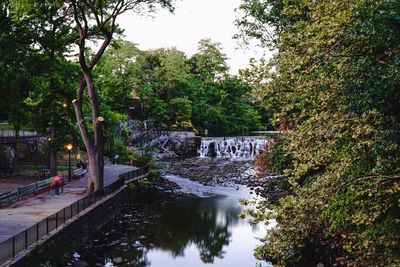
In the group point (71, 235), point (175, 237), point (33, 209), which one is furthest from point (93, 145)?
point (71, 235)

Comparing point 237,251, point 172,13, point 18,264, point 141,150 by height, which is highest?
point 172,13

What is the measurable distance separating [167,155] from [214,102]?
26.0 meters

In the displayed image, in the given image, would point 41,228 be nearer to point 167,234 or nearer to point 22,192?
point 22,192

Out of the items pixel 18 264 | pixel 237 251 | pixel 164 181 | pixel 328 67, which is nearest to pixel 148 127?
pixel 164 181

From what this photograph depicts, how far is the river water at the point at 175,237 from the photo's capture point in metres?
19.4

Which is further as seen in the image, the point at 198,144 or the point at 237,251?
the point at 198,144

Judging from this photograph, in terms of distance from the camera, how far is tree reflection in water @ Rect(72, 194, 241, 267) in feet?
65.2

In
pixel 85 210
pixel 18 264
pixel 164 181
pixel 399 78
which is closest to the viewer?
pixel 399 78

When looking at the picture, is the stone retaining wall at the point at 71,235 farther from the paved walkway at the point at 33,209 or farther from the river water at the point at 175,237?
the paved walkway at the point at 33,209

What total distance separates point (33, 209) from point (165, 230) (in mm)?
7248

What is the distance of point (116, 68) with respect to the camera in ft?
211

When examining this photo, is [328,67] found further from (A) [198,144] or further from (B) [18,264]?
(A) [198,144]

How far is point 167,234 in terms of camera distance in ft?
76.3

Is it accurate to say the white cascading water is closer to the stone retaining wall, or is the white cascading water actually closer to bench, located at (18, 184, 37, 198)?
the stone retaining wall
